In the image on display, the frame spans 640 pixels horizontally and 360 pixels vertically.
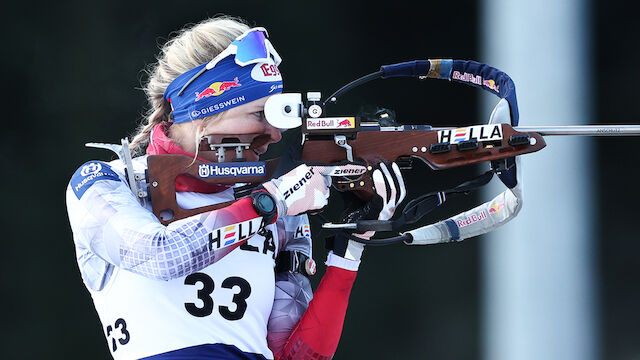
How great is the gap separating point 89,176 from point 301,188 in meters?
0.43

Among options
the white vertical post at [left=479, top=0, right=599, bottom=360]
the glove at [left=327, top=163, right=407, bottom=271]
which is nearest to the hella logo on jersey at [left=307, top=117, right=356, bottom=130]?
the glove at [left=327, top=163, right=407, bottom=271]

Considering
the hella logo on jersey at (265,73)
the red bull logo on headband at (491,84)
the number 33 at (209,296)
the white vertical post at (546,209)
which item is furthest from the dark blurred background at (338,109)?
the number 33 at (209,296)

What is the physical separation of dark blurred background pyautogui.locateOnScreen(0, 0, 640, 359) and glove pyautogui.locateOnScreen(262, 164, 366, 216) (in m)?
1.18

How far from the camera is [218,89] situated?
1547mm

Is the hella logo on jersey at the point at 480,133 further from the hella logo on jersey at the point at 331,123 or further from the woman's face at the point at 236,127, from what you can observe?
the woman's face at the point at 236,127

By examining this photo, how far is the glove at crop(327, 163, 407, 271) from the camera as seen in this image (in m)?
1.61

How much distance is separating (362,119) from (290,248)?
35cm

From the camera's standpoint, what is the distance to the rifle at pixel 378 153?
152cm

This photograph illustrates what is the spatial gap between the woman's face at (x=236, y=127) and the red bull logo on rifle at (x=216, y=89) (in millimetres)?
49

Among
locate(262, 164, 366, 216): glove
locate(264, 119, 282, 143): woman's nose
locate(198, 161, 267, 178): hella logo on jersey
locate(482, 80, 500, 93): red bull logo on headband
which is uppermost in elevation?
locate(482, 80, 500, 93): red bull logo on headband

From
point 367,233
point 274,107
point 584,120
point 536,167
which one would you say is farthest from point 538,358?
point 274,107

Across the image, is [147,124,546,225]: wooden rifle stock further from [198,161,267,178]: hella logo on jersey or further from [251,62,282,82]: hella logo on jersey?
[251,62,282,82]: hella logo on jersey

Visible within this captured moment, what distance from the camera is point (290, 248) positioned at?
5.50ft

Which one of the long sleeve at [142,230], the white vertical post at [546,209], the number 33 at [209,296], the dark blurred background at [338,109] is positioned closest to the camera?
the long sleeve at [142,230]
